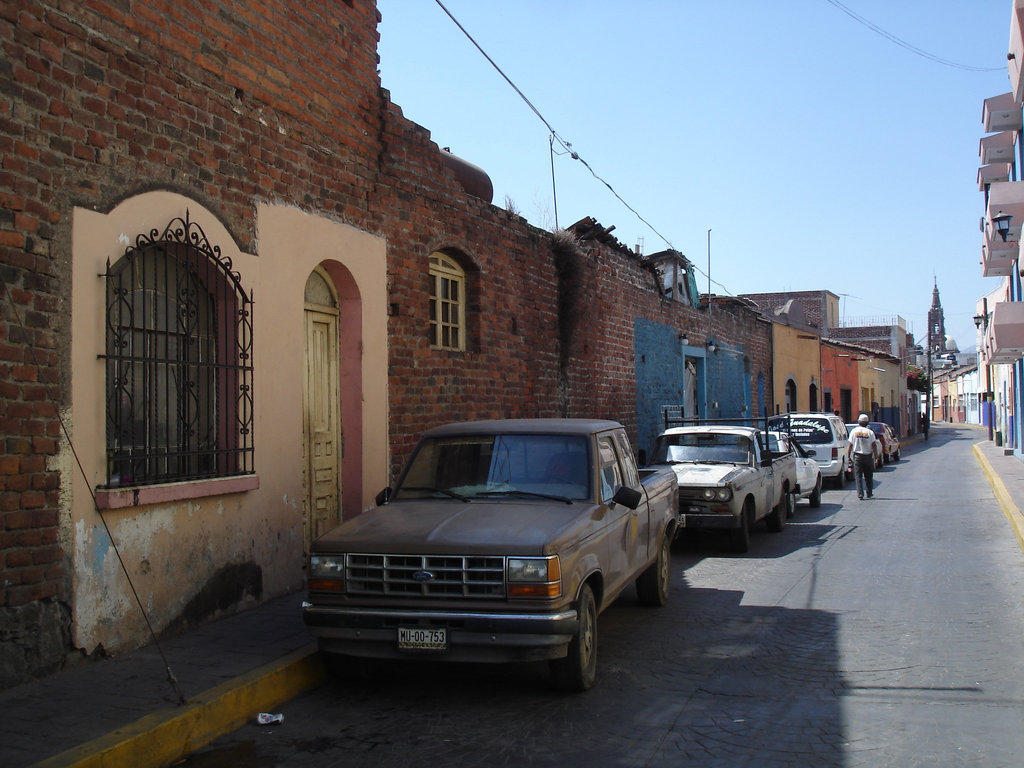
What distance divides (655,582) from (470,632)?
3.25 m

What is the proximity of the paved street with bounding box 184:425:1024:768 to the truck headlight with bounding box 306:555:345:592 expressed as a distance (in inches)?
28.6

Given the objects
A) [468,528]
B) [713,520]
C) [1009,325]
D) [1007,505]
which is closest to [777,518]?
[713,520]

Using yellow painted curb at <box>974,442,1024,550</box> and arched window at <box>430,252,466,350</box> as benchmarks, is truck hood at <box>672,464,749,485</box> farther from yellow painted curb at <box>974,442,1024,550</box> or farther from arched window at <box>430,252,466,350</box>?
yellow painted curb at <box>974,442,1024,550</box>

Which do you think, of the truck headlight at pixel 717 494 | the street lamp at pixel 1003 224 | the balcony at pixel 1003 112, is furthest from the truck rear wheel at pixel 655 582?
the balcony at pixel 1003 112

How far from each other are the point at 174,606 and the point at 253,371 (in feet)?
6.72

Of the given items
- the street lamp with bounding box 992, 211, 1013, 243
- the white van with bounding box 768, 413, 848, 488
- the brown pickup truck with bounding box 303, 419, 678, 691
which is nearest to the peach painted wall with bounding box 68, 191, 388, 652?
the brown pickup truck with bounding box 303, 419, 678, 691

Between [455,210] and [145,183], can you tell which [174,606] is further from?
[455,210]

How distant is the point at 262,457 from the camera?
311 inches

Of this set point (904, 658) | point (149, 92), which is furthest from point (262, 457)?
point (904, 658)

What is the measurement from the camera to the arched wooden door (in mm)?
8961

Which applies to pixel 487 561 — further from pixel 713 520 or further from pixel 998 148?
pixel 998 148

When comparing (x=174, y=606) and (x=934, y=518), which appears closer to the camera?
(x=174, y=606)

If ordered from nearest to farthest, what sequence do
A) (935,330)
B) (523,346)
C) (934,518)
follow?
1. (523,346)
2. (934,518)
3. (935,330)

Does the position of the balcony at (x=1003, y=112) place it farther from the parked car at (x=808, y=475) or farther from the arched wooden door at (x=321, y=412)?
the arched wooden door at (x=321, y=412)
